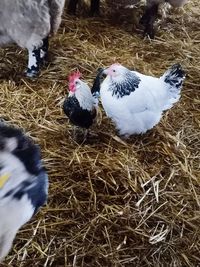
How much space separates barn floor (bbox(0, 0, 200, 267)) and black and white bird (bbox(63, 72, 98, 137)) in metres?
0.15

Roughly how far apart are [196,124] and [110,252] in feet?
3.93

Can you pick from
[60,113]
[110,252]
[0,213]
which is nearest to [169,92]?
[60,113]

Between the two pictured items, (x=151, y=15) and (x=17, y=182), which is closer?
(x=17, y=182)

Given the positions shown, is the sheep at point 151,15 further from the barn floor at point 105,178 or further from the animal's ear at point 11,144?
the animal's ear at point 11,144

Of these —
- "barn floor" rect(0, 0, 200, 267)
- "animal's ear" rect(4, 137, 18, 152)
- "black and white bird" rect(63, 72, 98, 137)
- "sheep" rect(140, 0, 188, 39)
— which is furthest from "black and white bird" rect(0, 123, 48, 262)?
"sheep" rect(140, 0, 188, 39)

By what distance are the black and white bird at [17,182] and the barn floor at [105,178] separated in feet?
2.62

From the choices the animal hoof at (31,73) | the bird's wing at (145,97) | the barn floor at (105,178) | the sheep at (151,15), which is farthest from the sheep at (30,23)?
the sheep at (151,15)

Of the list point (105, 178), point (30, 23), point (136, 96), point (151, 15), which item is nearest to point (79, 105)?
point (136, 96)

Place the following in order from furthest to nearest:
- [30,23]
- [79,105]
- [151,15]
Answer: [151,15] → [30,23] → [79,105]

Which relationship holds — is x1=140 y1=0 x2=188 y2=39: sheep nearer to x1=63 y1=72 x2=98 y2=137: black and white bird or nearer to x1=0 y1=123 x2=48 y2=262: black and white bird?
x1=63 y1=72 x2=98 y2=137: black and white bird

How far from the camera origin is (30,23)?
3109 millimetres

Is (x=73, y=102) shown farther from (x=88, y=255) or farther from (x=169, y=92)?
(x=88, y=255)

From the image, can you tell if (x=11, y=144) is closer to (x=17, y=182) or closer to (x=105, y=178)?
(x=17, y=182)

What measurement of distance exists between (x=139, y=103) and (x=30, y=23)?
3.15 ft
